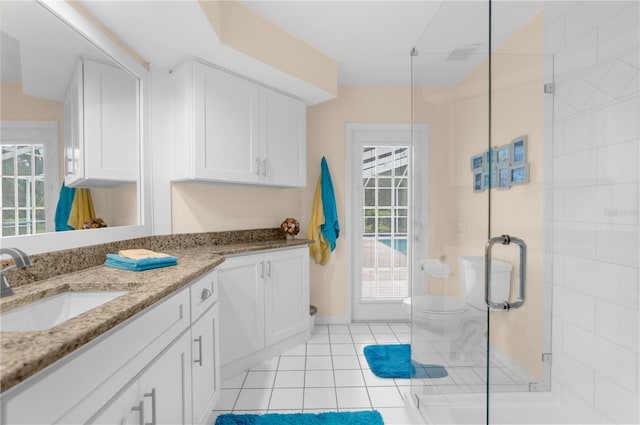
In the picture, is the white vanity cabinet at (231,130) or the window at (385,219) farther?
the window at (385,219)

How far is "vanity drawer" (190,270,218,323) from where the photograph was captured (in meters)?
1.43

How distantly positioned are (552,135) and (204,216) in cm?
219

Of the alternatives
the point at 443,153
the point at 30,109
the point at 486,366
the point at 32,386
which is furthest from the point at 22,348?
the point at 443,153

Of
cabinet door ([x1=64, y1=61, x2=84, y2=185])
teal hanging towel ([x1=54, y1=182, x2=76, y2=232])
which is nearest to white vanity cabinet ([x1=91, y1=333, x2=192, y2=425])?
teal hanging towel ([x1=54, y1=182, x2=76, y2=232])

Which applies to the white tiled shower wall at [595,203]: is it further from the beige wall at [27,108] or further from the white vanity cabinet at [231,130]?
the beige wall at [27,108]

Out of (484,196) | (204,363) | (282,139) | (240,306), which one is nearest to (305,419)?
(204,363)

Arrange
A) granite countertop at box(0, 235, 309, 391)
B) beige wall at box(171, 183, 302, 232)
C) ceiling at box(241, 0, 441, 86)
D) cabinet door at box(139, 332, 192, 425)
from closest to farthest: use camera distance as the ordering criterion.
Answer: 1. granite countertop at box(0, 235, 309, 391)
2. cabinet door at box(139, 332, 192, 425)
3. ceiling at box(241, 0, 441, 86)
4. beige wall at box(171, 183, 302, 232)

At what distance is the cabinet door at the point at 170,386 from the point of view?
1.03 metres

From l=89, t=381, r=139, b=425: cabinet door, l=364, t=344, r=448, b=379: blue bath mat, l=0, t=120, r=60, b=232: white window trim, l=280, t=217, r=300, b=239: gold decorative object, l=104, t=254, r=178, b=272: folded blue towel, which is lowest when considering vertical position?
l=364, t=344, r=448, b=379: blue bath mat

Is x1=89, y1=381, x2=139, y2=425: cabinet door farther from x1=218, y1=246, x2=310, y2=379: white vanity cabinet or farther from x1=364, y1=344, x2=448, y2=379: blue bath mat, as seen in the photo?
x1=364, y1=344, x2=448, y2=379: blue bath mat

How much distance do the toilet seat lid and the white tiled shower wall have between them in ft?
1.44

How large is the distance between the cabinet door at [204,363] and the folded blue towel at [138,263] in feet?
1.06

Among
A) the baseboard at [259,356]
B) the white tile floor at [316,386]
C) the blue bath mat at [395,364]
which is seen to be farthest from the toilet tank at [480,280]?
the baseboard at [259,356]

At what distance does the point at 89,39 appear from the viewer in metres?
1.54
